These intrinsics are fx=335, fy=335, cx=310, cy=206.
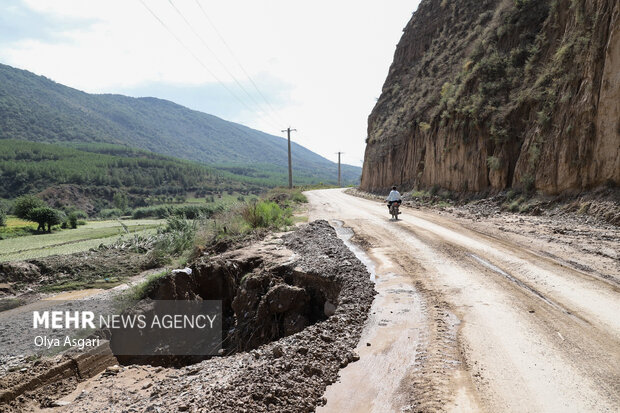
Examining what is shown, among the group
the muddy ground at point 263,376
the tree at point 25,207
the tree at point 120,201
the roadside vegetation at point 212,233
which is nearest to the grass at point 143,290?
the muddy ground at point 263,376

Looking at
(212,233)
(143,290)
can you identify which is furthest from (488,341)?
(212,233)

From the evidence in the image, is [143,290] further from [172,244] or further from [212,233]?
[172,244]

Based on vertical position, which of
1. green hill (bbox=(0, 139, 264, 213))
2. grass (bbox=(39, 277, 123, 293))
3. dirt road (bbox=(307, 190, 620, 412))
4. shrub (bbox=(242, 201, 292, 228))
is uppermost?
green hill (bbox=(0, 139, 264, 213))

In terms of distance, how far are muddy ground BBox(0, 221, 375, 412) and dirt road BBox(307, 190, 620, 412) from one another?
281 mm

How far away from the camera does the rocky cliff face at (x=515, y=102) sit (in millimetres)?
13016

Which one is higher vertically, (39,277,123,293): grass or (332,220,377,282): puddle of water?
(332,220,377,282): puddle of water

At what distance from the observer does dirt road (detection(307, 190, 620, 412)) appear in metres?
3.25

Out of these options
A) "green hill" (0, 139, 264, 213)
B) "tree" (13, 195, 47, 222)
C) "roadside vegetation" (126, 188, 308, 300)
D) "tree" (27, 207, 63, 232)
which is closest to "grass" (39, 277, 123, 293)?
"roadside vegetation" (126, 188, 308, 300)

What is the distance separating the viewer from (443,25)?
35.5 metres

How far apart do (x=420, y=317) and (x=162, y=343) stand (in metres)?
6.34

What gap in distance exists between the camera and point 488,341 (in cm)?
433

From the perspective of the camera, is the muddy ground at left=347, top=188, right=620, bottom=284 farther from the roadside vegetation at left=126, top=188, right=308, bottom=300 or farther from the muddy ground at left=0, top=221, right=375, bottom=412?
the roadside vegetation at left=126, top=188, right=308, bottom=300

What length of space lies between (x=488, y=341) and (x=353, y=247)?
648 centimetres

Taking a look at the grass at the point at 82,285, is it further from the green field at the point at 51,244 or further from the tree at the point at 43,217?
the tree at the point at 43,217
